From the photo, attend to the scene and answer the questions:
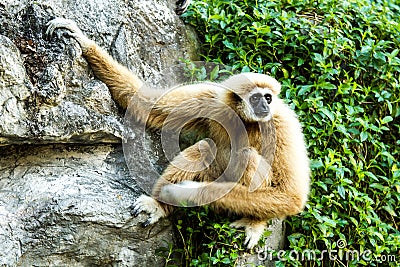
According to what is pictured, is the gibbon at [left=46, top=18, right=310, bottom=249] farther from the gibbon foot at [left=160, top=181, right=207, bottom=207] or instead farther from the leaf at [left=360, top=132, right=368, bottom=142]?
the leaf at [left=360, top=132, right=368, bottom=142]

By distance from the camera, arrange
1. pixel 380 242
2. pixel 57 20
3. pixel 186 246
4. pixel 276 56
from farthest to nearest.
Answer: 1. pixel 276 56
2. pixel 380 242
3. pixel 186 246
4. pixel 57 20

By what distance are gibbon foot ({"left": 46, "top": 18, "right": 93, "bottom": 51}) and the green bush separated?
4.65 ft

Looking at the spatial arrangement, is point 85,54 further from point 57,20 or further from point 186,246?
point 186,246

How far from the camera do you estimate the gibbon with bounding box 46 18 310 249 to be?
4207mm

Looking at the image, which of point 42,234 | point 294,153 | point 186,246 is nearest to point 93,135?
point 42,234

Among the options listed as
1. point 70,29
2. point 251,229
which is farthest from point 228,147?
point 70,29

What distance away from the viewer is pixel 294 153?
4.41 meters

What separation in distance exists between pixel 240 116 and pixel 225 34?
1.35 metres

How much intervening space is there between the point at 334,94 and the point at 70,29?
2.70m

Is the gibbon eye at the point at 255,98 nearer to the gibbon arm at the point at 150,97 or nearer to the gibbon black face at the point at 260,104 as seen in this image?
the gibbon black face at the point at 260,104

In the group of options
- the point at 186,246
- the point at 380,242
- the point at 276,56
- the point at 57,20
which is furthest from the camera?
the point at 276,56

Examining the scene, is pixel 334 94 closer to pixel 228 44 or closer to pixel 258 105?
pixel 228 44

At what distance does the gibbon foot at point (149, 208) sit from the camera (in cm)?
421

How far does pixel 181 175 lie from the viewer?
4.33 metres
